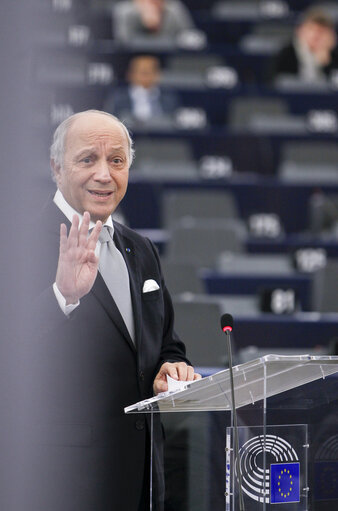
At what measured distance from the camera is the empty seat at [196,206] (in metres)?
5.63

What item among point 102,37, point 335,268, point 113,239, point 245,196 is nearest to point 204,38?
point 102,37

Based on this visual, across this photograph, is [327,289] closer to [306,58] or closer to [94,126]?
[94,126]

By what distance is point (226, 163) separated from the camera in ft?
21.6

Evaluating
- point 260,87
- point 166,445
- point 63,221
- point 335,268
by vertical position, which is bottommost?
point 166,445

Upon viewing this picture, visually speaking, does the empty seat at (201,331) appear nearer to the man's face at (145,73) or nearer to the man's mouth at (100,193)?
the man's mouth at (100,193)

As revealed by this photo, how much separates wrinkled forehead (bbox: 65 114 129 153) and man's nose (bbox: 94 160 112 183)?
0.12ft

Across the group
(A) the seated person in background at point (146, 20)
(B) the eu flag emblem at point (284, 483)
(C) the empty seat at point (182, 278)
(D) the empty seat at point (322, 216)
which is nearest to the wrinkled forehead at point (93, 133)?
(B) the eu flag emblem at point (284, 483)

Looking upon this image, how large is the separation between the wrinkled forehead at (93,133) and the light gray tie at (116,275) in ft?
0.49

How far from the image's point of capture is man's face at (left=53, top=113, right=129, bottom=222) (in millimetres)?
1578

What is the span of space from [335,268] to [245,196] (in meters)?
1.92

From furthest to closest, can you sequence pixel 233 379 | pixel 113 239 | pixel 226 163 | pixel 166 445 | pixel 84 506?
pixel 226 163
pixel 113 239
pixel 166 445
pixel 233 379
pixel 84 506

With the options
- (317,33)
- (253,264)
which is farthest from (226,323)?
(317,33)

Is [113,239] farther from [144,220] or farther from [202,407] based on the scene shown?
[144,220]

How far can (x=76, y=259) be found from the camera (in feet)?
4.41
